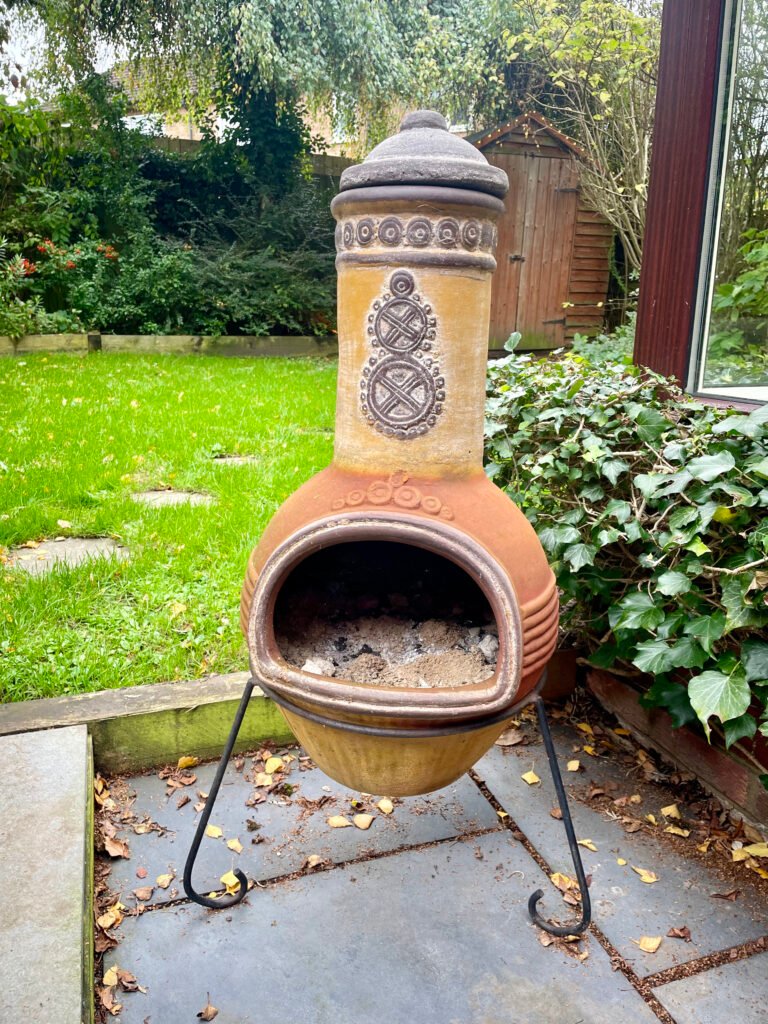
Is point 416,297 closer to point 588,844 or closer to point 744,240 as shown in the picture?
point 588,844

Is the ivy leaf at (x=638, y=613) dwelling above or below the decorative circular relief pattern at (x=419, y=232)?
below

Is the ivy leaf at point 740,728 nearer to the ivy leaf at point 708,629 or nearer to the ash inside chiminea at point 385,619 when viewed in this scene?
the ivy leaf at point 708,629

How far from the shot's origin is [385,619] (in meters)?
2.03

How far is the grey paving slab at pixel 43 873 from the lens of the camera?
1.37 m

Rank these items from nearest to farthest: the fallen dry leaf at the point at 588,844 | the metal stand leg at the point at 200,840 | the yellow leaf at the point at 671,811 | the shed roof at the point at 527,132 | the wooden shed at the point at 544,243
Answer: the metal stand leg at the point at 200,840 < the fallen dry leaf at the point at 588,844 < the yellow leaf at the point at 671,811 < the shed roof at the point at 527,132 < the wooden shed at the point at 544,243

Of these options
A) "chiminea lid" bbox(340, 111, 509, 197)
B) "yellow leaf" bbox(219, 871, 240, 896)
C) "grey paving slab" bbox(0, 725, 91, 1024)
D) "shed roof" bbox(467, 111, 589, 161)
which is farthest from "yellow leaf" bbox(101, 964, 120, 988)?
"shed roof" bbox(467, 111, 589, 161)

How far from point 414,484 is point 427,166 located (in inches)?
24.2

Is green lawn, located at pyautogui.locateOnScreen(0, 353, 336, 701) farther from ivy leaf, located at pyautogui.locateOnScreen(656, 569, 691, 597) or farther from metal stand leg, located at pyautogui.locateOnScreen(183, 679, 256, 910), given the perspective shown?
ivy leaf, located at pyautogui.locateOnScreen(656, 569, 691, 597)

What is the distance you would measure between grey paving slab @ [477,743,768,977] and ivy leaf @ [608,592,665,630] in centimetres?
57

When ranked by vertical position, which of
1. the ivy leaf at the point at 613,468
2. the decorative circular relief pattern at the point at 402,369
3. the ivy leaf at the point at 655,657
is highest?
the decorative circular relief pattern at the point at 402,369

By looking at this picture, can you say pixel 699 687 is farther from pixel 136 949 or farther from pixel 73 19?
pixel 73 19

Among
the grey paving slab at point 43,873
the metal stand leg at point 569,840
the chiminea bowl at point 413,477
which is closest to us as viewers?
the grey paving slab at point 43,873

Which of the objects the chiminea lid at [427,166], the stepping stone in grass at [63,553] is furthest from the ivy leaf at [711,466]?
the stepping stone in grass at [63,553]

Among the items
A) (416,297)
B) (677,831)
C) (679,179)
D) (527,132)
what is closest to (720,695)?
(677,831)
